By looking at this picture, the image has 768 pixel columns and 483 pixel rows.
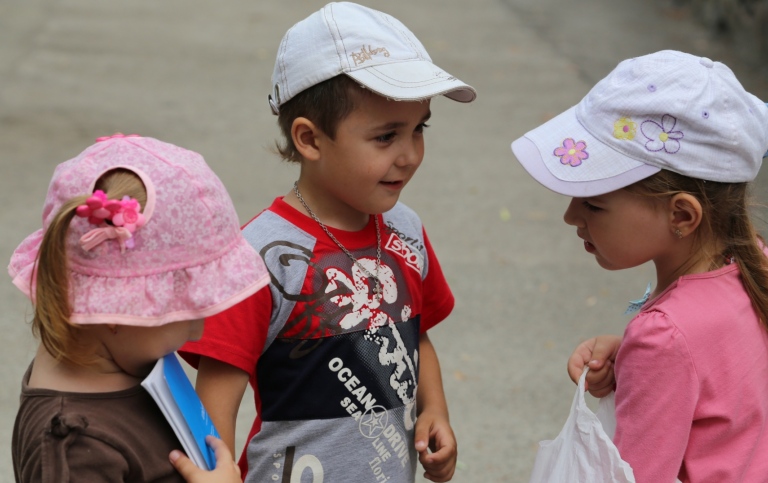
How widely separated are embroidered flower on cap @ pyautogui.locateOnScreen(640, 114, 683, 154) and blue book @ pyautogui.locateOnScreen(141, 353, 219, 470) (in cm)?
107

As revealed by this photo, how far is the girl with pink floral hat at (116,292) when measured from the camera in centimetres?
160

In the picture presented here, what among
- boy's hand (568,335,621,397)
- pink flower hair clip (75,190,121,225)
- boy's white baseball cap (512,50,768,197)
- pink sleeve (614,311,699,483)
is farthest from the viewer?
boy's hand (568,335,621,397)

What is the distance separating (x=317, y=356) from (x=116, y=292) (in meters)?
0.58

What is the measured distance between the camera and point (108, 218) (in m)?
1.59

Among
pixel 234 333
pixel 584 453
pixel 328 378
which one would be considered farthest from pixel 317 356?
pixel 584 453

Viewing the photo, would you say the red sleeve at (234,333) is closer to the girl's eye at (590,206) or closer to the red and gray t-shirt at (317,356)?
the red and gray t-shirt at (317,356)

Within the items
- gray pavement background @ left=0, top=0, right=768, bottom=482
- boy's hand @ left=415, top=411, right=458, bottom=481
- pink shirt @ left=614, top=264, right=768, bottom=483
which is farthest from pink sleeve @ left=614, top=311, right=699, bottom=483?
gray pavement background @ left=0, top=0, right=768, bottom=482

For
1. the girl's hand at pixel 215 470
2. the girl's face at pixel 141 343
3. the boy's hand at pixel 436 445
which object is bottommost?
the boy's hand at pixel 436 445

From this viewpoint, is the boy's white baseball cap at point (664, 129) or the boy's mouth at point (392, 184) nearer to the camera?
the boy's white baseball cap at point (664, 129)

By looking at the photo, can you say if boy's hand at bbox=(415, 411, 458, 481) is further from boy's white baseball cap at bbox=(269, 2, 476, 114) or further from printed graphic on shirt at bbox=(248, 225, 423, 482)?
boy's white baseball cap at bbox=(269, 2, 476, 114)

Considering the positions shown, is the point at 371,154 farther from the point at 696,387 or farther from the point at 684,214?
the point at 696,387

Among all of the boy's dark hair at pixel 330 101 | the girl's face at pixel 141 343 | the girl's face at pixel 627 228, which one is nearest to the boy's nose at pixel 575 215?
the girl's face at pixel 627 228

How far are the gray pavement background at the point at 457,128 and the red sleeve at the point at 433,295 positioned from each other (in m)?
0.97

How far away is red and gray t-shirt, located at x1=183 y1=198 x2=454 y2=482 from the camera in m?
2.07
